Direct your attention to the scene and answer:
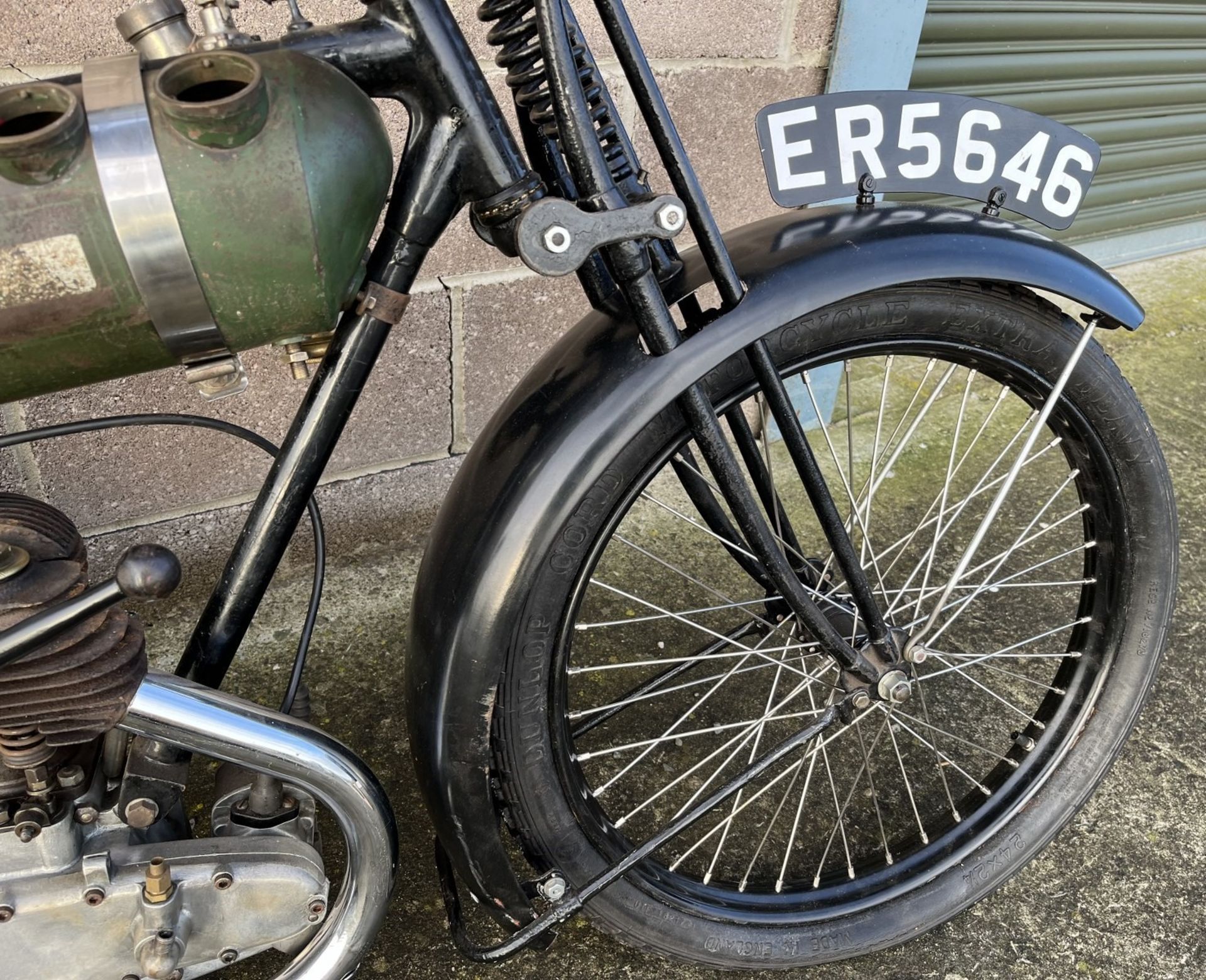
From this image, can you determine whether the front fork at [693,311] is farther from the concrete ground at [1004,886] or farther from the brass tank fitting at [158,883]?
the brass tank fitting at [158,883]

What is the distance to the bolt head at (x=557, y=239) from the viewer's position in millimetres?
833

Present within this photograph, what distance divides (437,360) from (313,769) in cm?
108

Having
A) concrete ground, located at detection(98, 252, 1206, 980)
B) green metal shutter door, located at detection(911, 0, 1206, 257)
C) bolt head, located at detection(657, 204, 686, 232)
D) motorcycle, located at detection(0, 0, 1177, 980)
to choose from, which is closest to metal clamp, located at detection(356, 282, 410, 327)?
motorcycle, located at detection(0, 0, 1177, 980)

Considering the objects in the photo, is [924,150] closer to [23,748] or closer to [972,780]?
[972,780]

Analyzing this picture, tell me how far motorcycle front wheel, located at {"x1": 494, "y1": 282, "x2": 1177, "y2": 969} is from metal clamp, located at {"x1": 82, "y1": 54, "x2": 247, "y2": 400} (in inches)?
16.2

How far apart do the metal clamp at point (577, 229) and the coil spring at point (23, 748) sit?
1.99 feet

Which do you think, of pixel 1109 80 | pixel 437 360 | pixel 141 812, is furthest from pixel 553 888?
pixel 1109 80

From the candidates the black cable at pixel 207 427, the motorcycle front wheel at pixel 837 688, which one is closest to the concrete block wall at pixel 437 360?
the motorcycle front wheel at pixel 837 688

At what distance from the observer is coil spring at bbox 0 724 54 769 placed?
2.81 ft

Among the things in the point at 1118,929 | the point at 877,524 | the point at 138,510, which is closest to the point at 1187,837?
the point at 1118,929

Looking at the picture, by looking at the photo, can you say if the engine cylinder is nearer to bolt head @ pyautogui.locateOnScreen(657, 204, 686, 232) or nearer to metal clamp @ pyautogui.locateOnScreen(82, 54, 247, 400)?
metal clamp @ pyautogui.locateOnScreen(82, 54, 247, 400)

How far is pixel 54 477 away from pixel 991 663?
169 cm

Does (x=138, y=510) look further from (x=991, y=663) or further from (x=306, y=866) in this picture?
(x=991, y=663)

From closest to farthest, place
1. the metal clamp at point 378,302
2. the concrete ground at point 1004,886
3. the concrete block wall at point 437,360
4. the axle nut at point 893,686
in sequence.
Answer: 1. the metal clamp at point 378,302
2. the axle nut at point 893,686
3. the concrete ground at point 1004,886
4. the concrete block wall at point 437,360
